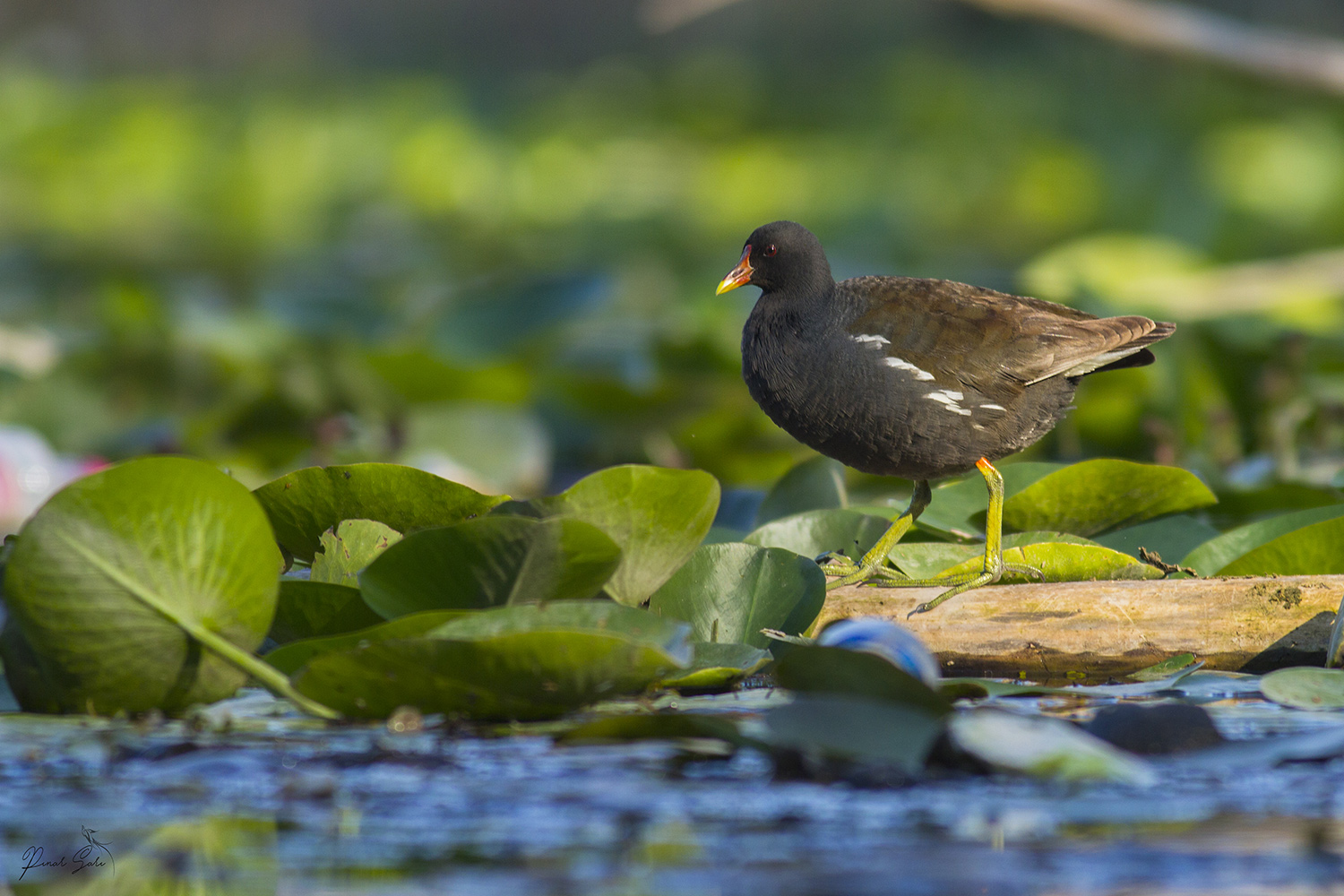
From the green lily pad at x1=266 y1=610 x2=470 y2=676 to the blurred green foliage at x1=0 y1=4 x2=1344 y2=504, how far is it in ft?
4.99

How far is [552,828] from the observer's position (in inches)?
55.4

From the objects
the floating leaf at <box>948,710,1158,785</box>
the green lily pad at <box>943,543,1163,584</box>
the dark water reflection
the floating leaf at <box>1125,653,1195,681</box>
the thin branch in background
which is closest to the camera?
the dark water reflection

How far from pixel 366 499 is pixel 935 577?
2.96 ft

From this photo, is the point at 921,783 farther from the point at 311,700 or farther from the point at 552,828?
Result: the point at 311,700

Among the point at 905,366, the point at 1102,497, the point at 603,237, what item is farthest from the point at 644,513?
the point at 603,237

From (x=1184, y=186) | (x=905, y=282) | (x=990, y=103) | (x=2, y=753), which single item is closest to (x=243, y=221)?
(x=990, y=103)

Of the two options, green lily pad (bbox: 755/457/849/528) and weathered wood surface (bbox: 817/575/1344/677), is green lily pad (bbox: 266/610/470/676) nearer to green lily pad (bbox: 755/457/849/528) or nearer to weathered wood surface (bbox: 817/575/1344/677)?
weathered wood surface (bbox: 817/575/1344/677)

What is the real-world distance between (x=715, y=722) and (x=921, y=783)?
24cm

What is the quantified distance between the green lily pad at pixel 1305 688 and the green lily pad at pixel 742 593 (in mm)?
603

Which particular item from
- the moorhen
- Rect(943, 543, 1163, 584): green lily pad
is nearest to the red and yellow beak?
the moorhen

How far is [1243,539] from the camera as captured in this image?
7.59ft

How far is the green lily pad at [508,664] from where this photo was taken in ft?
5.39

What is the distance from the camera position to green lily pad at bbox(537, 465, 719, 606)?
6.44 feet

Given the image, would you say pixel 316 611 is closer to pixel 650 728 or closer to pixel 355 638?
pixel 355 638
